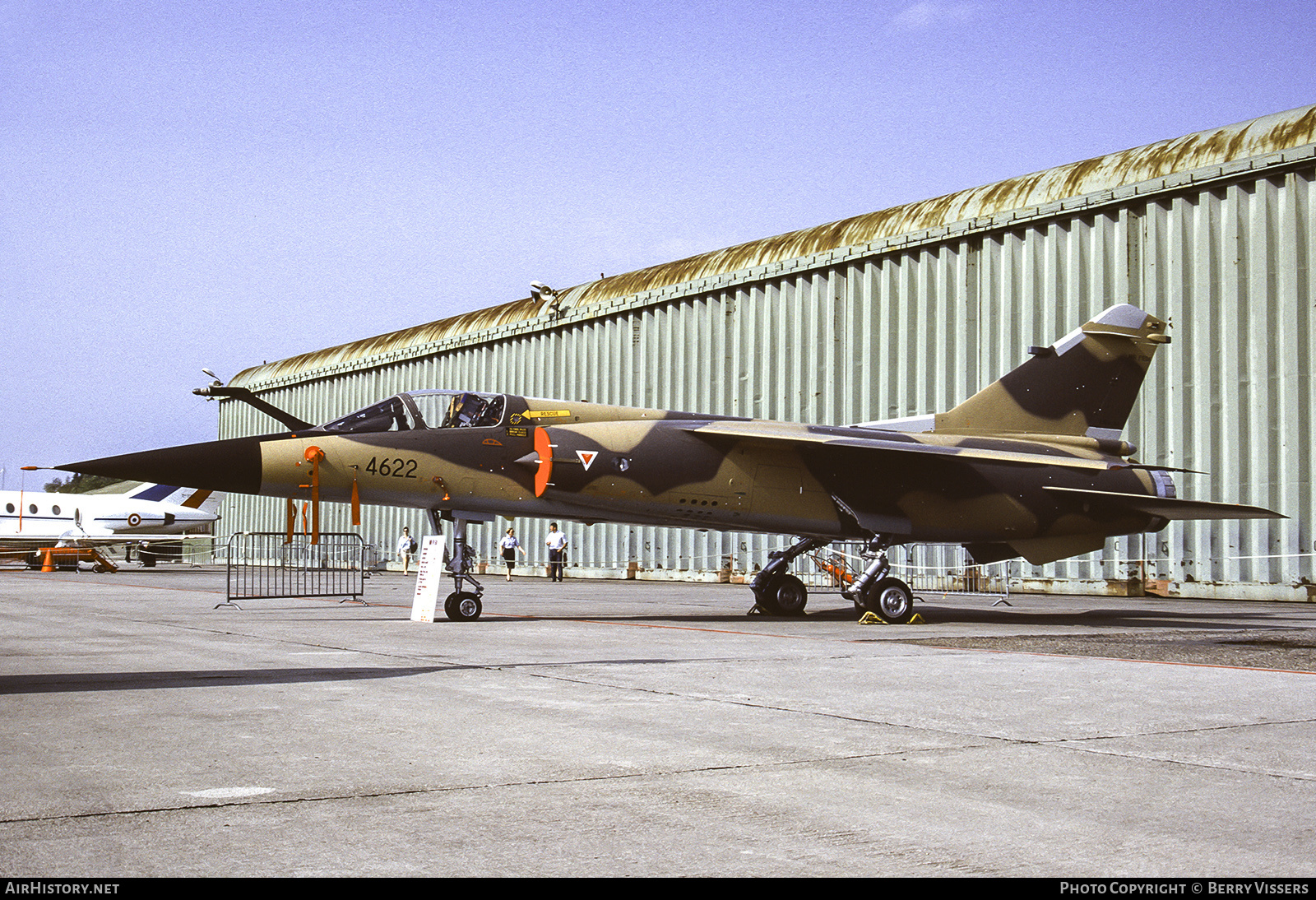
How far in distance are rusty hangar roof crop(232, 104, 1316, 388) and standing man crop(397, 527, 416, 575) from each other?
267 inches

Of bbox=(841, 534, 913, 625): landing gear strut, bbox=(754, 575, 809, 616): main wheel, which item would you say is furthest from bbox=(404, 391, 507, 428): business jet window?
bbox=(841, 534, 913, 625): landing gear strut

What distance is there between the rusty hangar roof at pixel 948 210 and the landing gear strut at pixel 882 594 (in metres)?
11.6

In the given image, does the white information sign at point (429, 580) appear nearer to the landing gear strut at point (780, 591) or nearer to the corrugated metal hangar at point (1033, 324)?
the landing gear strut at point (780, 591)

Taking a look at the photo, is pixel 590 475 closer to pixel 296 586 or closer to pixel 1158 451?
pixel 1158 451

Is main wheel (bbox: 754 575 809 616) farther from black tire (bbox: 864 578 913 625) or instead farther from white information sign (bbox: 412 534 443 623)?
white information sign (bbox: 412 534 443 623)

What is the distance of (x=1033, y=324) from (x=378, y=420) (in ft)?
47.6

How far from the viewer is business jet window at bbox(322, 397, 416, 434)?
42.8ft

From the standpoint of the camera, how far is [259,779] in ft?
12.6

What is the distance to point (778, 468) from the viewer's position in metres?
14.5

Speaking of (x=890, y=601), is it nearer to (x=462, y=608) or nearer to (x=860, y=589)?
(x=860, y=589)

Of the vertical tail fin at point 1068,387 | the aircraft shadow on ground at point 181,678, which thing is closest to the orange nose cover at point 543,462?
the aircraft shadow on ground at point 181,678

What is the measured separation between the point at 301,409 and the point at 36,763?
4164 centimetres
